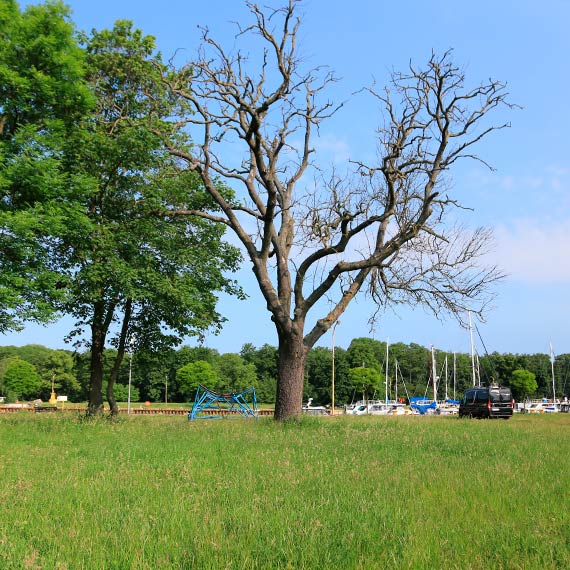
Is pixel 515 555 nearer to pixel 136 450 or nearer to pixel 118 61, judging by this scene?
pixel 136 450

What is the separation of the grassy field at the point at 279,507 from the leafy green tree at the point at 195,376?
71.7m

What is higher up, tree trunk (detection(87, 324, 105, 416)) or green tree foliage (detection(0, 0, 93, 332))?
green tree foliage (detection(0, 0, 93, 332))

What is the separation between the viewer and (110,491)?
22.6 feet

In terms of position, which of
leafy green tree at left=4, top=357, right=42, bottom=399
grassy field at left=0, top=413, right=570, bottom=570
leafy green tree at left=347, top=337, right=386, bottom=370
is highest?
leafy green tree at left=347, top=337, right=386, bottom=370

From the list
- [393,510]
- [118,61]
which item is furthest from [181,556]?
[118,61]

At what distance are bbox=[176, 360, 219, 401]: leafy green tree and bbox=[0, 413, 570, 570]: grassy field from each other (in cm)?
Result: 7169

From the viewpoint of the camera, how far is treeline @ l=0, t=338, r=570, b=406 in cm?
8438

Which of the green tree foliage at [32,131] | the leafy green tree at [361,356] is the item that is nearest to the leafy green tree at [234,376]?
the leafy green tree at [361,356]

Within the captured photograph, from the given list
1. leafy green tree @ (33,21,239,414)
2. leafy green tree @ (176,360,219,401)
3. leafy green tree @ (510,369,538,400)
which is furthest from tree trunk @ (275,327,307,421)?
leafy green tree @ (510,369,538,400)

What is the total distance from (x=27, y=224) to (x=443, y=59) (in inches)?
521

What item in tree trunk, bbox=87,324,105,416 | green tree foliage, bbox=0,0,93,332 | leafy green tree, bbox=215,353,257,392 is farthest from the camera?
leafy green tree, bbox=215,353,257,392

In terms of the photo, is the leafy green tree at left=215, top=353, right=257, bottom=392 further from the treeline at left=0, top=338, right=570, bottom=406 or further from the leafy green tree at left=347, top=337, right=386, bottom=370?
the leafy green tree at left=347, top=337, right=386, bottom=370

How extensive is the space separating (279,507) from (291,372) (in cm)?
1188

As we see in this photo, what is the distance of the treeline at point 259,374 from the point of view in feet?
277
